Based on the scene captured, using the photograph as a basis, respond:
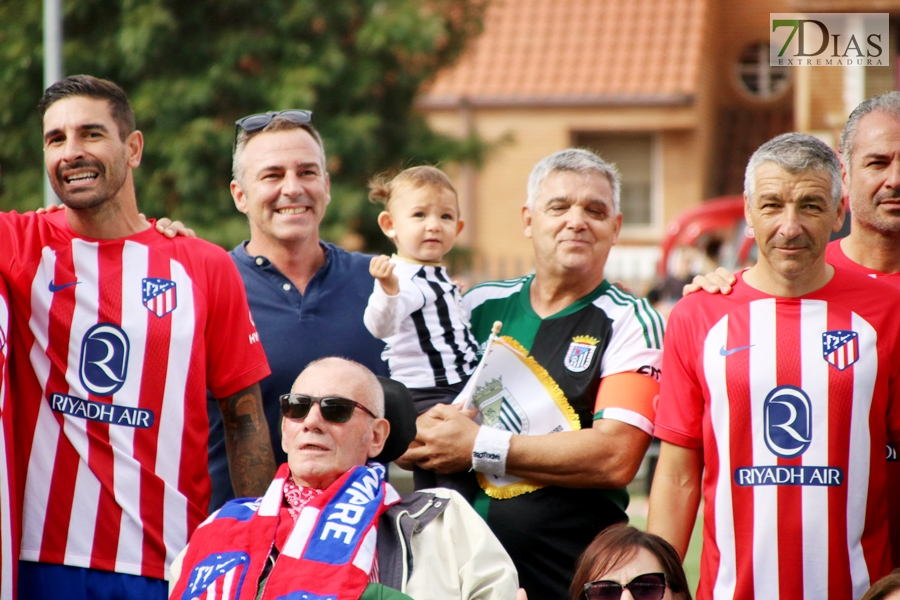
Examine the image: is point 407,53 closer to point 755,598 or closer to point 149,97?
point 149,97

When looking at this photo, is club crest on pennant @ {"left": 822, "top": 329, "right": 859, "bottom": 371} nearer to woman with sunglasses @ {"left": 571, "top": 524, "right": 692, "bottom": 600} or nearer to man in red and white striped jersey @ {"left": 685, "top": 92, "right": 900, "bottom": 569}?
man in red and white striped jersey @ {"left": 685, "top": 92, "right": 900, "bottom": 569}

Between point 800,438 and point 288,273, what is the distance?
205 cm

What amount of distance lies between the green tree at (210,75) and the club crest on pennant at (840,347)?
28.2 ft

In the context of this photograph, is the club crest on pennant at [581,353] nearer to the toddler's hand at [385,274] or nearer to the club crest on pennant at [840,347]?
the toddler's hand at [385,274]

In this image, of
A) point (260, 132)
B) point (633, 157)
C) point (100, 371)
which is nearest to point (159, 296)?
point (100, 371)

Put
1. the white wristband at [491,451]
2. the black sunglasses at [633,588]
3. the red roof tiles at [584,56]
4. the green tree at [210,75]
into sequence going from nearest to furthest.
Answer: the black sunglasses at [633,588], the white wristband at [491,451], the green tree at [210,75], the red roof tiles at [584,56]

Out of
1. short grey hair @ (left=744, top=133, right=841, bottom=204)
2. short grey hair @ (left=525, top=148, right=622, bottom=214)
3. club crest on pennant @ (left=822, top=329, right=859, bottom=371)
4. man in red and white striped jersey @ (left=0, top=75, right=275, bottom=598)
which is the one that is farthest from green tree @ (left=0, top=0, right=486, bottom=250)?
club crest on pennant @ (left=822, top=329, right=859, bottom=371)

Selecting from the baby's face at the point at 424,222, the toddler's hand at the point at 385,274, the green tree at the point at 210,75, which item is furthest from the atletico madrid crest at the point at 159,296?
the green tree at the point at 210,75

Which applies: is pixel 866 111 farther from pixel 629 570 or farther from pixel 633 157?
pixel 633 157

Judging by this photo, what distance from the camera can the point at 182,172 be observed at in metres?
11.3

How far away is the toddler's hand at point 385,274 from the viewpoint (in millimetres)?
3652

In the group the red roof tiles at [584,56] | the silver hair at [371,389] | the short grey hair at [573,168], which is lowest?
the silver hair at [371,389]

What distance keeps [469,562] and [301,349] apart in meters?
1.15

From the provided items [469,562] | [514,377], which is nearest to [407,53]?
[514,377]
